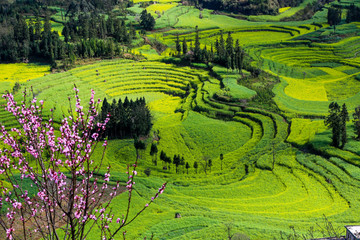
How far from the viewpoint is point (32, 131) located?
13.6m

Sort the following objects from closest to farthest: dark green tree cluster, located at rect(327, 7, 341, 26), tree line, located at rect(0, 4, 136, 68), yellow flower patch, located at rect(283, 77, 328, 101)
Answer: yellow flower patch, located at rect(283, 77, 328, 101) → tree line, located at rect(0, 4, 136, 68) → dark green tree cluster, located at rect(327, 7, 341, 26)

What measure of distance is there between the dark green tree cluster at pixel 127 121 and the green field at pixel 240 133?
7.61ft

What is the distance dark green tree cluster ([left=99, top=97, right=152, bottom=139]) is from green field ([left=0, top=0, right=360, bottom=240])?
2.32 m

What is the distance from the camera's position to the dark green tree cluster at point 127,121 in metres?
61.1

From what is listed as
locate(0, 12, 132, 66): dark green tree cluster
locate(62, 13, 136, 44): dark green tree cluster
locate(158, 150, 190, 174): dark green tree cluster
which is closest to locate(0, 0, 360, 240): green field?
locate(158, 150, 190, 174): dark green tree cluster

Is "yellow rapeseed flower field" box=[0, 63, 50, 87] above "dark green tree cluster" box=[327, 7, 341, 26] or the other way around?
the other way around

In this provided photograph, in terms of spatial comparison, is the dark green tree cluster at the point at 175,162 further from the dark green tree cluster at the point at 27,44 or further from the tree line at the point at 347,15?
the tree line at the point at 347,15

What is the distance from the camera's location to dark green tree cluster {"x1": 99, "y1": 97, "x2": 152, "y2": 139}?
61.1m

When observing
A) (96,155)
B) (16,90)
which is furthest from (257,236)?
(16,90)

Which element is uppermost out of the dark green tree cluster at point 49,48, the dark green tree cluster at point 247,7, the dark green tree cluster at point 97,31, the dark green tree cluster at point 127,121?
the dark green tree cluster at point 247,7

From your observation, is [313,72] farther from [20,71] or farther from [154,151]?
[20,71]

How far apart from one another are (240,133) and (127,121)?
20202 millimetres

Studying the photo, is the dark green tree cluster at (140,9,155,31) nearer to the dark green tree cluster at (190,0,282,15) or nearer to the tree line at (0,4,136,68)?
the tree line at (0,4,136,68)

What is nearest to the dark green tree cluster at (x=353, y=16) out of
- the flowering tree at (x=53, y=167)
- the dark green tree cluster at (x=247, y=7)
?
the dark green tree cluster at (x=247, y=7)
